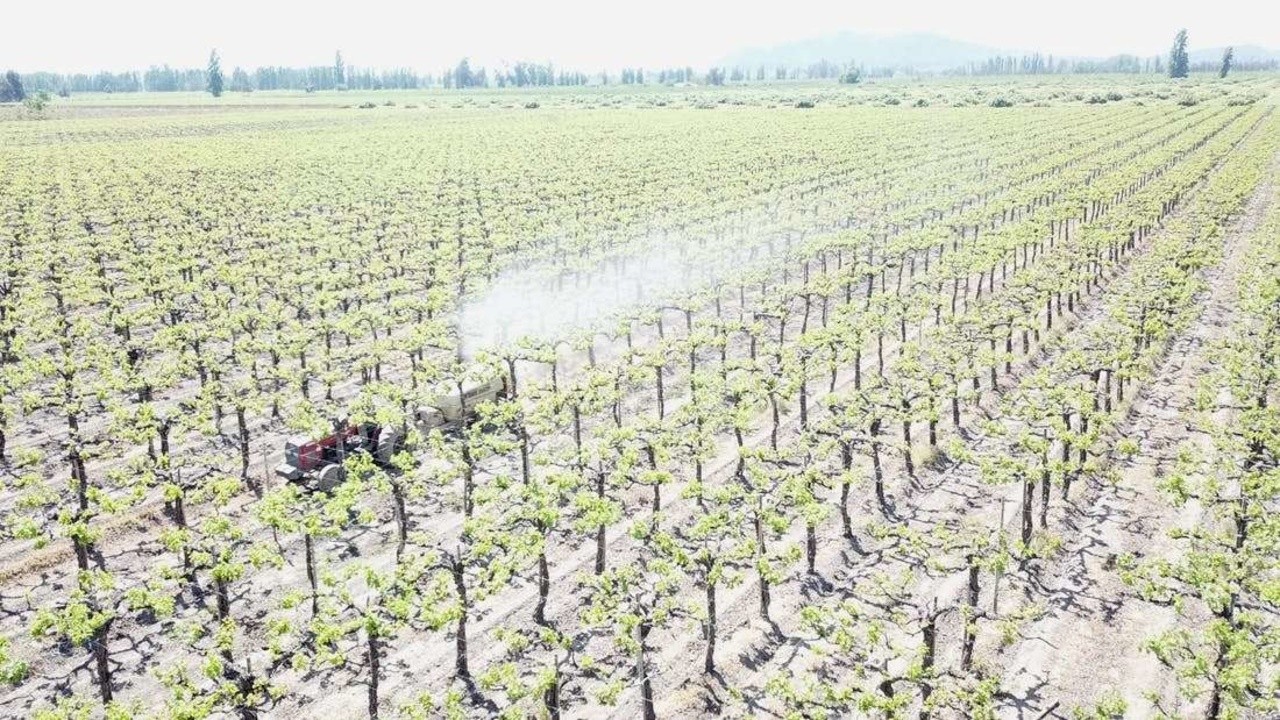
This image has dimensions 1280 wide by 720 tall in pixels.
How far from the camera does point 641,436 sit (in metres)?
36.4

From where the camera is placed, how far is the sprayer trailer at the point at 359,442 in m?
32.6

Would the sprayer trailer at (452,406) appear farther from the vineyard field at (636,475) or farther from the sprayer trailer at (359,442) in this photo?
the vineyard field at (636,475)

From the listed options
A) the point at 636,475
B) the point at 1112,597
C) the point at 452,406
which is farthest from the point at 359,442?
the point at 1112,597

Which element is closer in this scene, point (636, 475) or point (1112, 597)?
point (1112, 597)

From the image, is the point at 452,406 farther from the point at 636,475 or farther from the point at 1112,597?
the point at 1112,597

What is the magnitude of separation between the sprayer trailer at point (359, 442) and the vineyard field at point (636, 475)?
0.16 m

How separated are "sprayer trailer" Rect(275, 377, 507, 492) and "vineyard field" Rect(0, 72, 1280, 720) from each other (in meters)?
0.16

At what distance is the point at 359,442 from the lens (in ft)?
111

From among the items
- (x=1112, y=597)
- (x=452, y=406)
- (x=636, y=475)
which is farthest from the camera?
(x=452, y=406)

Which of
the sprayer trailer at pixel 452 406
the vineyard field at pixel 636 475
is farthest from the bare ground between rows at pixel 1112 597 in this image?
the sprayer trailer at pixel 452 406

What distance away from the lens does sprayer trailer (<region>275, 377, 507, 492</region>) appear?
107 feet

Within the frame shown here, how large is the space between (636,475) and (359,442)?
11078 mm

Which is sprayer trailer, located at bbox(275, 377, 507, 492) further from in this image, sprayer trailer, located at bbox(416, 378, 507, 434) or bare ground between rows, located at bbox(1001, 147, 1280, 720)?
bare ground between rows, located at bbox(1001, 147, 1280, 720)

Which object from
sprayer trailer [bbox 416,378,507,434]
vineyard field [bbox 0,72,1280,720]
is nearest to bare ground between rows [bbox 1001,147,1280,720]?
vineyard field [bbox 0,72,1280,720]
